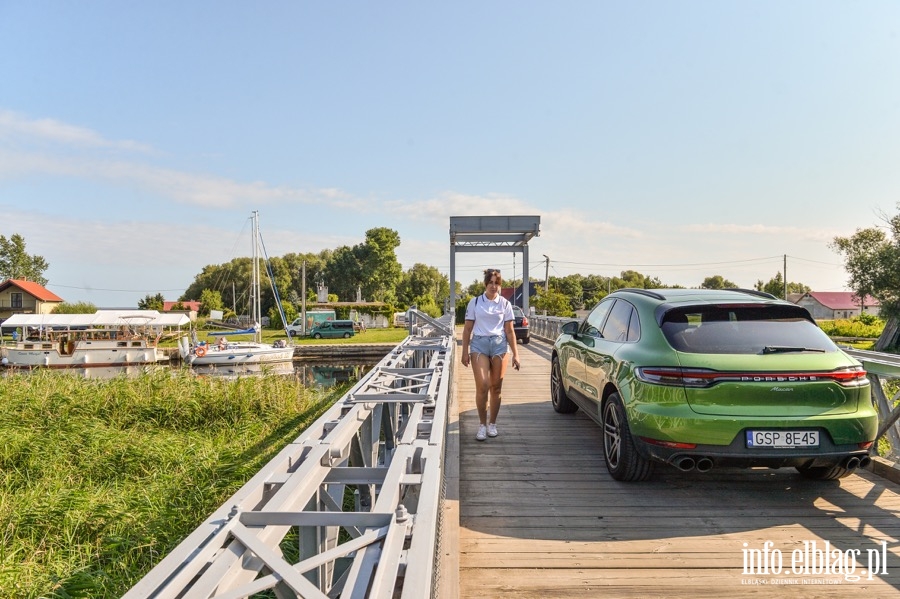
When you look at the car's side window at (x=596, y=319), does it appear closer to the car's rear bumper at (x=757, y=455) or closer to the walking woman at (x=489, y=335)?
the walking woman at (x=489, y=335)

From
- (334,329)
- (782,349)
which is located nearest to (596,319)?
(782,349)

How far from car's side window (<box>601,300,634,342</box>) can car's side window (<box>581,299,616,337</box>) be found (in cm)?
15

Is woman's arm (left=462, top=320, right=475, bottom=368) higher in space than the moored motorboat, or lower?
higher

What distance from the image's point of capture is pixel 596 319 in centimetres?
597

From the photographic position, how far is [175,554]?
1711 mm

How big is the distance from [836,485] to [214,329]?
57853 millimetres

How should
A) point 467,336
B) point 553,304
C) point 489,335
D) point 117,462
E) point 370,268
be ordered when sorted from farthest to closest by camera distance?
point 370,268, point 553,304, point 117,462, point 467,336, point 489,335

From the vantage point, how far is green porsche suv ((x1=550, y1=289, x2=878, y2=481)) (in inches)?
149

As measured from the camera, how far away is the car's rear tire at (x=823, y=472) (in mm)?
4398

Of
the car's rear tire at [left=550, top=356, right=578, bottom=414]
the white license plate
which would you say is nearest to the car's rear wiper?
the white license plate

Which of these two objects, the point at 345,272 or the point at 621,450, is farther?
the point at 345,272
